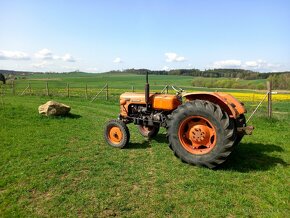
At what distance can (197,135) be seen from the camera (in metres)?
6.13

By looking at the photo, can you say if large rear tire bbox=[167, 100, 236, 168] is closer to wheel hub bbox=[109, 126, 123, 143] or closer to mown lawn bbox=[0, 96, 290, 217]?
mown lawn bbox=[0, 96, 290, 217]

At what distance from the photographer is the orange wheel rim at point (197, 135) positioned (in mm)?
6090

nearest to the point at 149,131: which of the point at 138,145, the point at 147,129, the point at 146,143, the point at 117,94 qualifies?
the point at 147,129

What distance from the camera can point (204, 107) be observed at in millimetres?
5992

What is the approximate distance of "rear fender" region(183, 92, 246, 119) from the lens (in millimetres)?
6211

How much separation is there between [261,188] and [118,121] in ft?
12.9

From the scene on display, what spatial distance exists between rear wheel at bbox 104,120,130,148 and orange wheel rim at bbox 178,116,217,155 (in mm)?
1782

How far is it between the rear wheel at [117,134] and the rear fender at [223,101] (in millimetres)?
1878

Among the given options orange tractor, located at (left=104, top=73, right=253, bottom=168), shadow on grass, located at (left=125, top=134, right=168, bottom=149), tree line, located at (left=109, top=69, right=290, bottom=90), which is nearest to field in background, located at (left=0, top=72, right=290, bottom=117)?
tree line, located at (left=109, top=69, right=290, bottom=90)

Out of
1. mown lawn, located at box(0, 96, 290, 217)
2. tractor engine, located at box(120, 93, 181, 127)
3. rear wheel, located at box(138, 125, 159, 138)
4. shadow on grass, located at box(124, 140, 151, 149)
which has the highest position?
tractor engine, located at box(120, 93, 181, 127)

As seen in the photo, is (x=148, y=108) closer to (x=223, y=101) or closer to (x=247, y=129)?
(x=223, y=101)

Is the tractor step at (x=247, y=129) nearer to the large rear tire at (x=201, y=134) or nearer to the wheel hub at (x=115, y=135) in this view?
the large rear tire at (x=201, y=134)

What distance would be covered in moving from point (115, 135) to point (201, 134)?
8.51 feet

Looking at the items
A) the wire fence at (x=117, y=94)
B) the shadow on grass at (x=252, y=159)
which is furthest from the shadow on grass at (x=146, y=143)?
the wire fence at (x=117, y=94)
